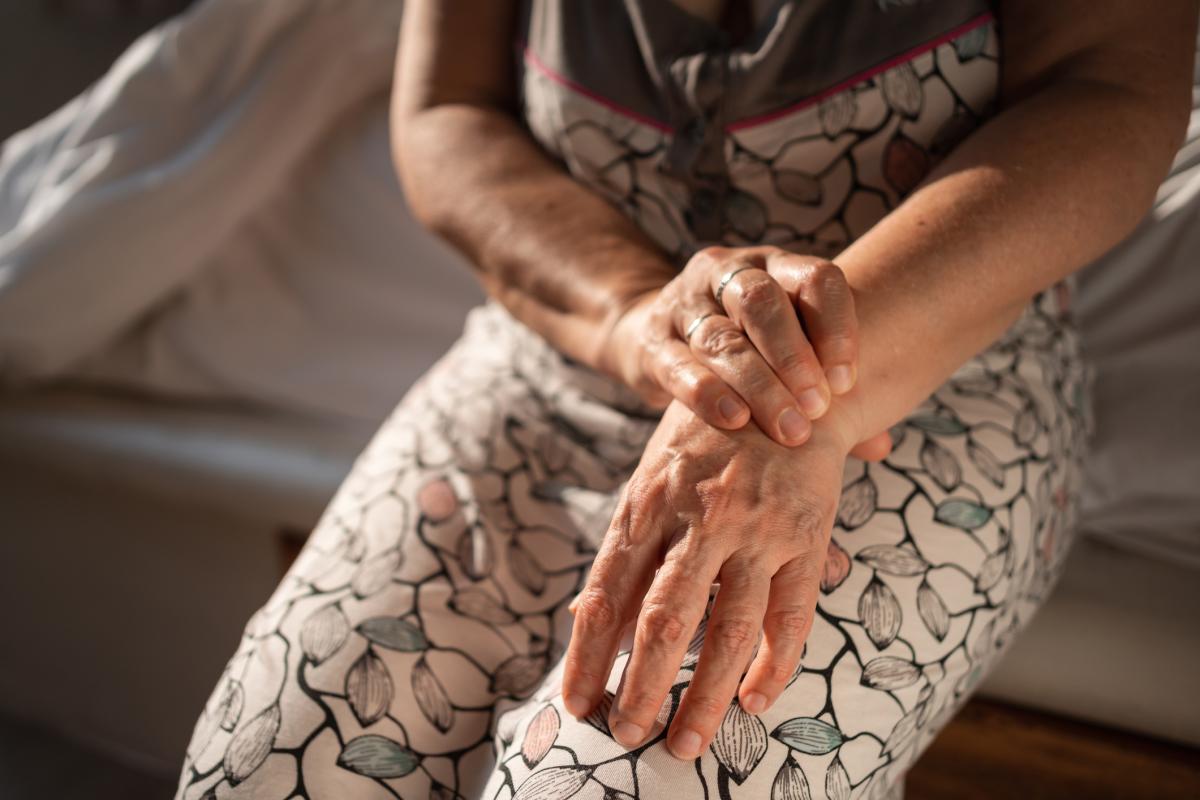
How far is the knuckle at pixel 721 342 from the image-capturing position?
1.92 ft

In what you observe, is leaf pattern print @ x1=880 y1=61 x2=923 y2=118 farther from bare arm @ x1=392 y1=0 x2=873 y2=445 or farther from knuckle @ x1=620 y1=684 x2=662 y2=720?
knuckle @ x1=620 y1=684 x2=662 y2=720

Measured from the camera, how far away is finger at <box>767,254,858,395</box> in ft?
1.88

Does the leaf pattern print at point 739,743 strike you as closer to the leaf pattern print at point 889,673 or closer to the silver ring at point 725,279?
the leaf pattern print at point 889,673

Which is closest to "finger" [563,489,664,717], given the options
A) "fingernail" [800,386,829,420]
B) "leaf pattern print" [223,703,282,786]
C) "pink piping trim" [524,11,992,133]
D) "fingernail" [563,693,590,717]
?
"fingernail" [563,693,590,717]

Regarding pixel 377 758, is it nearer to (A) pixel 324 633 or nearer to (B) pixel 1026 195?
(A) pixel 324 633

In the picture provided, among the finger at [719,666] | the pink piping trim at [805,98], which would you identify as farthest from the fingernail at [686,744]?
the pink piping trim at [805,98]

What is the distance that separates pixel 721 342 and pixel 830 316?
0.22ft

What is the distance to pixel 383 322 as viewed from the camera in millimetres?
1271

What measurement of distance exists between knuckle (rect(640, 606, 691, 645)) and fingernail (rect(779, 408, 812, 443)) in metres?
0.12

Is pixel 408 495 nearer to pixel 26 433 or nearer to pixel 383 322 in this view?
pixel 383 322

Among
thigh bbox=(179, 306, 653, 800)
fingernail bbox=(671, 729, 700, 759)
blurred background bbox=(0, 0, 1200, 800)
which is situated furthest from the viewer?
blurred background bbox=(0, 0, 1200, 800)

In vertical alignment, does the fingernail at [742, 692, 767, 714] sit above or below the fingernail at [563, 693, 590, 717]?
below

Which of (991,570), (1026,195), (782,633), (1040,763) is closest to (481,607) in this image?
(782,633)

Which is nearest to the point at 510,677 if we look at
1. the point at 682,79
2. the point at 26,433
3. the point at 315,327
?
the point at 682,79
